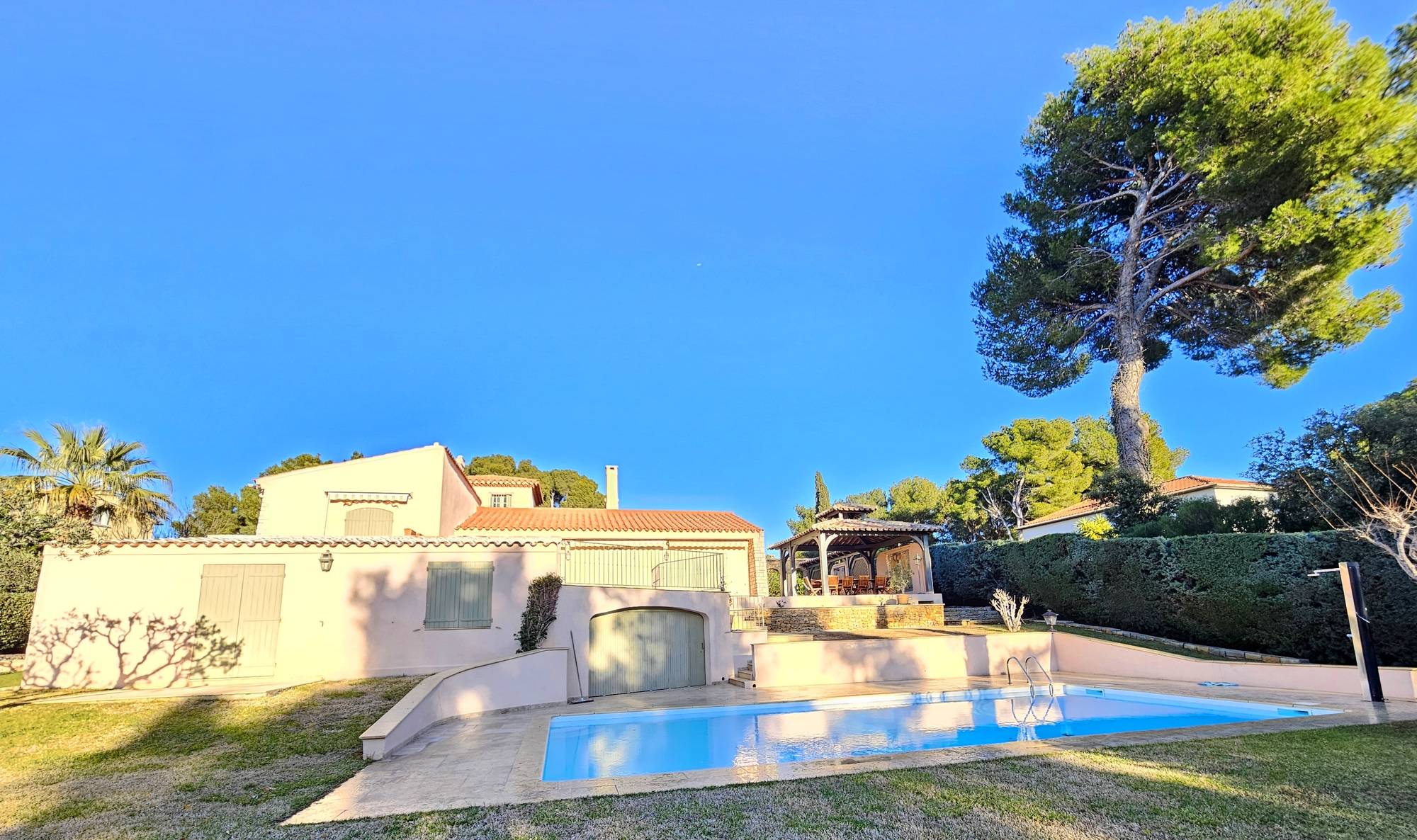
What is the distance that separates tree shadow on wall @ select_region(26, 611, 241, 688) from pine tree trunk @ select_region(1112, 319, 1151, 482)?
85.3 feet

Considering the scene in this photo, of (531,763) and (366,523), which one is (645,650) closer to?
(531,763)

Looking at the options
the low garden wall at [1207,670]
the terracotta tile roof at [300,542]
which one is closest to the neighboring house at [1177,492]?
the low garden wall at [1207,670]

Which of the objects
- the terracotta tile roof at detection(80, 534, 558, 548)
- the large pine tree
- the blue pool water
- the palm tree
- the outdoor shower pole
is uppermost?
the large pine tree

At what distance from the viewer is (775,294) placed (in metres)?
49.1

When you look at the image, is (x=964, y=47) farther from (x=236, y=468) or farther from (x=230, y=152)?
(x=236, y=468)

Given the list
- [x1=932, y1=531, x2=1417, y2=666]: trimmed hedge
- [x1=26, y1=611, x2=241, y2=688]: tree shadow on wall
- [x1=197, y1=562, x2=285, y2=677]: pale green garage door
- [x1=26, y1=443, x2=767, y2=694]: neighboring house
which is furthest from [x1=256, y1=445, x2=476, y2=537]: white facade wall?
[x1=932, y1=531, x2=1417, y2=666]: trimmed hedge

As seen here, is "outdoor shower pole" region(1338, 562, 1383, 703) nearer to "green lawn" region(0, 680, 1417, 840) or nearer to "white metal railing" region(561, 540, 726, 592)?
"green lawn" region(0, 680, 1417, 840)

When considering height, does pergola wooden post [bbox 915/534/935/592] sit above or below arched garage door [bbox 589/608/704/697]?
above

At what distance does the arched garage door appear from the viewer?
15.7 m

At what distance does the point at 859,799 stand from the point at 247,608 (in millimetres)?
14827

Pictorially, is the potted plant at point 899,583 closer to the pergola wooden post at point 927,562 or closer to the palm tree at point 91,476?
the pergola wooden post at point 927,562

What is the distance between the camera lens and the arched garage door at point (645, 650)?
15680 mm

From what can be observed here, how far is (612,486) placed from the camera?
33.6 metres

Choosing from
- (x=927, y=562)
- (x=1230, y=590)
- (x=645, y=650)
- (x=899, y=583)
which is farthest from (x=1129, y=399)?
(x=645, y=650)
